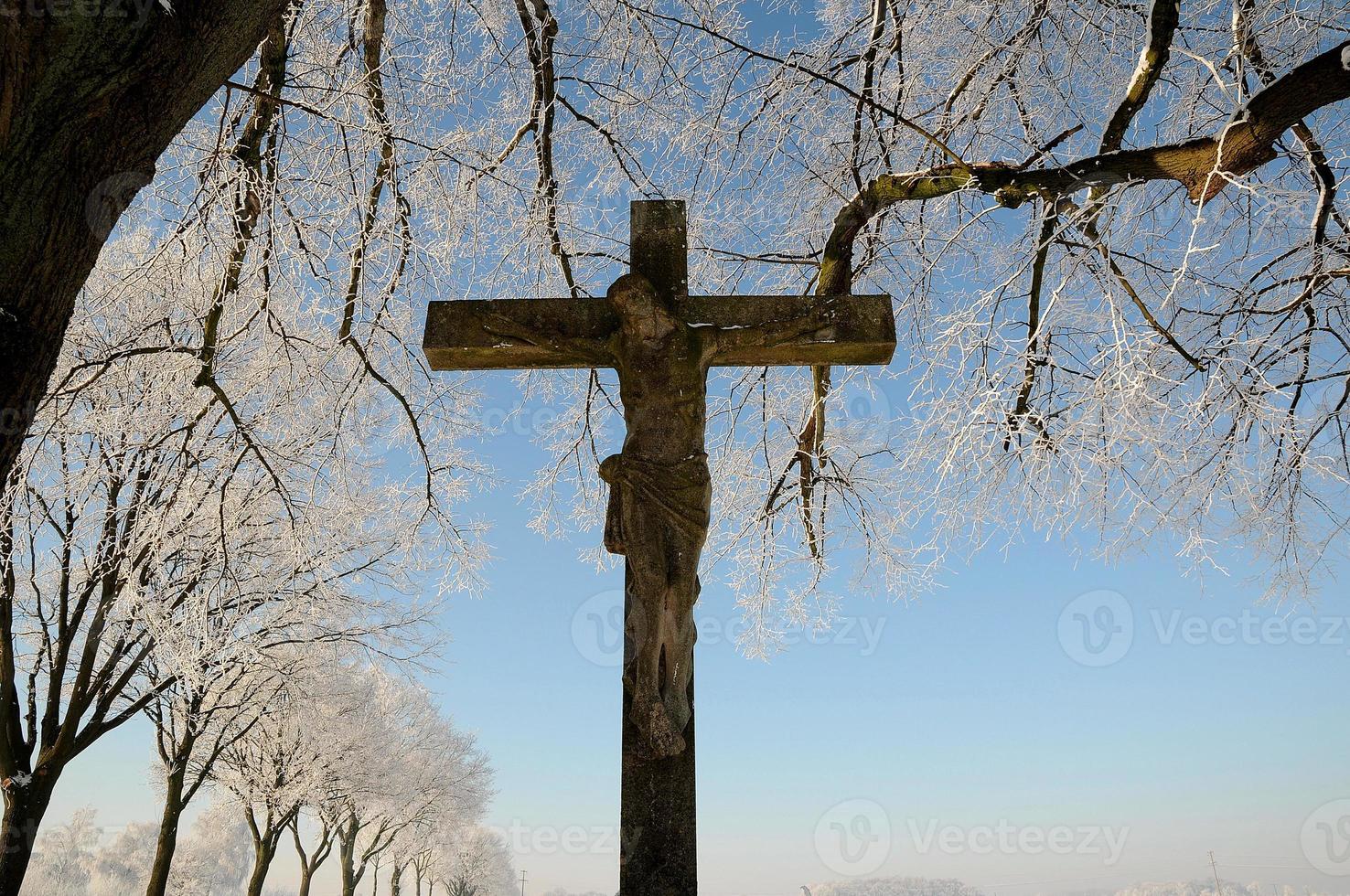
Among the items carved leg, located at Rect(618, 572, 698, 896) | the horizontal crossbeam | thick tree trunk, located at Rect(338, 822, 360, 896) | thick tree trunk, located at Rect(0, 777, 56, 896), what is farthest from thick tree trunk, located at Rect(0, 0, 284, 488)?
thick tree trunk, located at Rect(338, 822, 360, 896)

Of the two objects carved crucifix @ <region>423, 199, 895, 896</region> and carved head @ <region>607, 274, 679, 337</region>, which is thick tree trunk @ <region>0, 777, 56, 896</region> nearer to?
carved crucifix @ <region>423, 199, 895, 896</region>

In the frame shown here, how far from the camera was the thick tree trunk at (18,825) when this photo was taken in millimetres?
7924

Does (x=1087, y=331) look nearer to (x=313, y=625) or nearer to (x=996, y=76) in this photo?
(x=996, y=76)

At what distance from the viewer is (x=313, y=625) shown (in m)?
11.5

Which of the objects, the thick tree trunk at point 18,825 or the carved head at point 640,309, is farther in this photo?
the thick tree trunk at point 18,825

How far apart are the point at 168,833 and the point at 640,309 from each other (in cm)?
1115

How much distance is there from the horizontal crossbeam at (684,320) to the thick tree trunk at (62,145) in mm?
1780

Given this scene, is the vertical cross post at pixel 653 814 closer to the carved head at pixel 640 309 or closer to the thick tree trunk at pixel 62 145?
the carved head at pixel 640 309

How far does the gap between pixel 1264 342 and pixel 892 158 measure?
2.86 m

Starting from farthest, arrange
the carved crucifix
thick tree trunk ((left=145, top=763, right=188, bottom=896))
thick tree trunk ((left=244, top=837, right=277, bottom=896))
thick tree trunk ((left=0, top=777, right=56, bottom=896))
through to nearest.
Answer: thick tree trunk ((left=244, top=837, right=277, bottom=896)) → thick tree trunk ((left=145, top=763, right=188, bottom=896)) → thick tree trunk ((left=0, top=777, right=56, bottom=896)) → the carved crucifix

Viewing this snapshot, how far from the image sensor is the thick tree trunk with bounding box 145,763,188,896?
1116 centimetres

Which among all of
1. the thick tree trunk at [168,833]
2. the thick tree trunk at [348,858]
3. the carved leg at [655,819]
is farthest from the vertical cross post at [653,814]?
the thick tree trunk at [348,858]

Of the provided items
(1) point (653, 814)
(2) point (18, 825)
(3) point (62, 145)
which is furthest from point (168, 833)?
(3) point (62, 145)

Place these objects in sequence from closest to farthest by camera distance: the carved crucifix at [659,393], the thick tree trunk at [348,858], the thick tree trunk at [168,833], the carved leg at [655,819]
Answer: the carved leg at [655,819] < the carved crucifix at [659,393] < the thick tree trunk at [168,833] < the thick tree trunk at [348,858]
